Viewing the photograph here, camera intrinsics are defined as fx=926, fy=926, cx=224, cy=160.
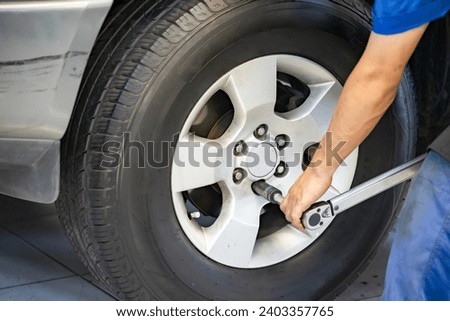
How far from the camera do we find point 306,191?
225 centimetres

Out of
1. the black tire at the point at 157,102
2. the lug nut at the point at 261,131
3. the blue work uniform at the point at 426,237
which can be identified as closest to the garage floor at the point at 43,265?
the black tire at the point at 157,102

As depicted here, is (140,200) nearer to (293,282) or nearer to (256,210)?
(256,210)

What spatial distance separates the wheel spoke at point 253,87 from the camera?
8.59 ft

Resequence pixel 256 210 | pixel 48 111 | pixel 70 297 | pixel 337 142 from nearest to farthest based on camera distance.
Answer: pixel 337 142, pixel 48 111, pixel 256 210, pixel 70 297

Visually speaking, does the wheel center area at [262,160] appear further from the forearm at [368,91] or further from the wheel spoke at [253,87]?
the forearm at [368,91]

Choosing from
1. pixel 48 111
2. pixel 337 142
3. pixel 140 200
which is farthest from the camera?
pixel 140 200

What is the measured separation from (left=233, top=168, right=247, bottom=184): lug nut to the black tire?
0.72 feet

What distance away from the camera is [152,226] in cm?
258

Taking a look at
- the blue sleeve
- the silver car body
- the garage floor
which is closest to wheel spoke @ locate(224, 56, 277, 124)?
the silver car body

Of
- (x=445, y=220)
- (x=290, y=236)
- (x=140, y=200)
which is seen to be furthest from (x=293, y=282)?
(x=445, y=220)

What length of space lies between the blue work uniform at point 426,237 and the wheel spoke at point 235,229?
1.93 feet

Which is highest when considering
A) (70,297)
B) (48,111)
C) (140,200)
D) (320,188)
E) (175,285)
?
(320,188)
